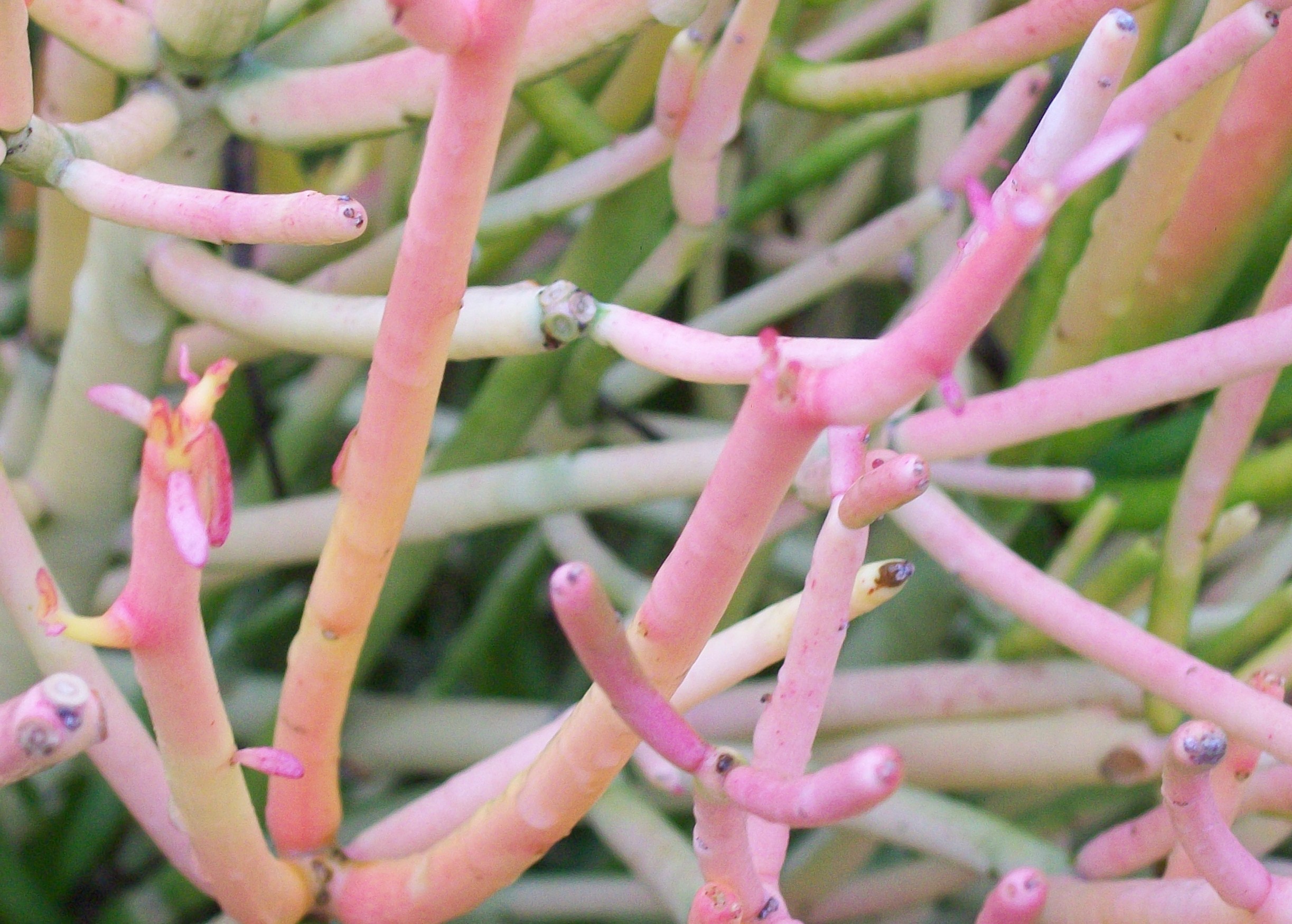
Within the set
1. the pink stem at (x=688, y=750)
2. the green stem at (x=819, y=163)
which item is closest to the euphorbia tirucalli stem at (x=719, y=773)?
the pink stem at (x=688, y=750)

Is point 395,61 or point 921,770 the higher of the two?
point 395,61

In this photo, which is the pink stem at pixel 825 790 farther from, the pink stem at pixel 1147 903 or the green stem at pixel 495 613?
the green stem at pixel 495 613

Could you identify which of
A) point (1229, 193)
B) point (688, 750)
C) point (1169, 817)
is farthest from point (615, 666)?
point (1229, 193)

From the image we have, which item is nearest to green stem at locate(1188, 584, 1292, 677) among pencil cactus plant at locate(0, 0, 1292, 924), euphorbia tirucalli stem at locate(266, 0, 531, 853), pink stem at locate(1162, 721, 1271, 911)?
pencil cactus plant at locate(0, 0, 1292, 924)

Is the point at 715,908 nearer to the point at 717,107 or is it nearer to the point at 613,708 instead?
the point at 613,708

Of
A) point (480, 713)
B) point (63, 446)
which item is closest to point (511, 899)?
point (480, 713)

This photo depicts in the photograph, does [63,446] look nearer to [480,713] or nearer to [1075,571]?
[480,713]
